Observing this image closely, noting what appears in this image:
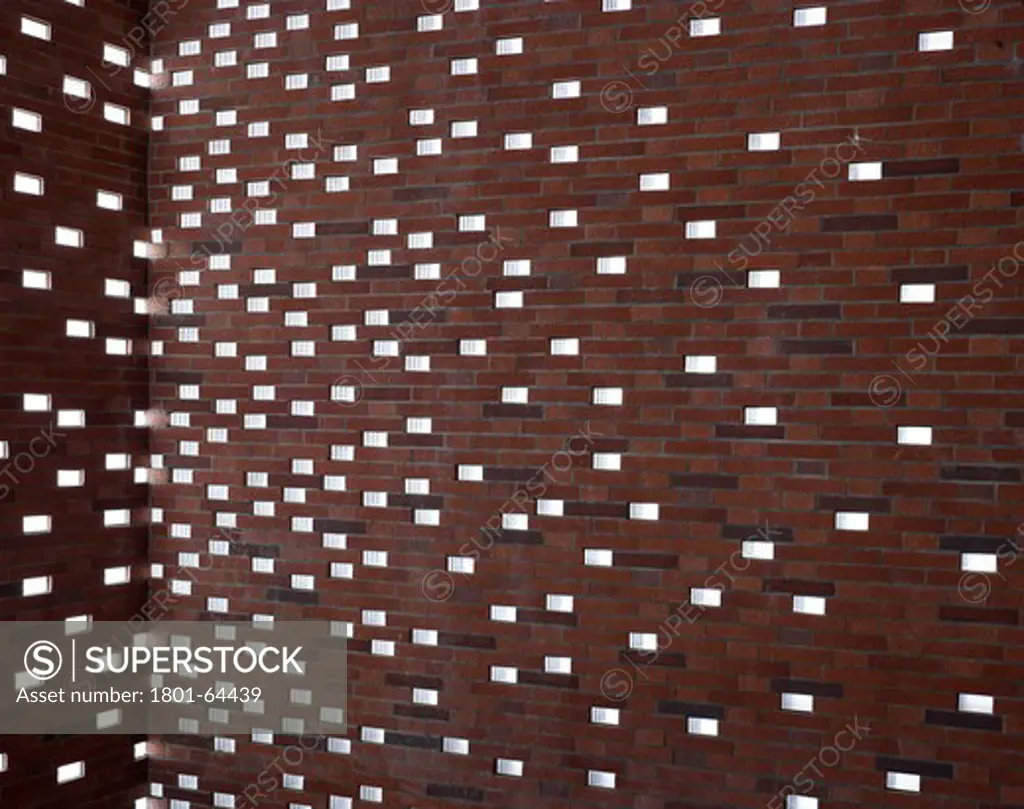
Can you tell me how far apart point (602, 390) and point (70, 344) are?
2173mm

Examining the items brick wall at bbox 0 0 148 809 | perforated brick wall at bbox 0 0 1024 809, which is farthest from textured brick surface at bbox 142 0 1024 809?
brick wall at bbox 0 0 148 809

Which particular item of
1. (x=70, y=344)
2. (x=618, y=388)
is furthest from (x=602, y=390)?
(x=70, y=344)

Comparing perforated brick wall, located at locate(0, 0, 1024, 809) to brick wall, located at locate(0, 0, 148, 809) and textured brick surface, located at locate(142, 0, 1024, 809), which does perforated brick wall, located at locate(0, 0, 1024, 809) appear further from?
brick wall, located at locate(0, 0, 148, 809)

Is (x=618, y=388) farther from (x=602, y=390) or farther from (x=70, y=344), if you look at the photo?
(x=70, y=344)

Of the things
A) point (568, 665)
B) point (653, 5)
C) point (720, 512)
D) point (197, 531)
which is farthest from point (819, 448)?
point (197, 531)

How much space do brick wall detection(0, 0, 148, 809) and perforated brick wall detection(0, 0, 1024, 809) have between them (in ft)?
0.49

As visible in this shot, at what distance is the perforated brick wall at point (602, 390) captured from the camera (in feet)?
12.6

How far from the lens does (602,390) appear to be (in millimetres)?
4309

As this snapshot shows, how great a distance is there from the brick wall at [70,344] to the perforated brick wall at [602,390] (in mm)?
150

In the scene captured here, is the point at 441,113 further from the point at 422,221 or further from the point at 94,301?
the point at 94,301

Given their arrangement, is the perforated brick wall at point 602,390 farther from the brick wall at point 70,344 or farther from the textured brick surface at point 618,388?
the brick wall at point 70,344

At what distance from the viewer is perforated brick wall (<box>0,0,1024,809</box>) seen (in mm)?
3842

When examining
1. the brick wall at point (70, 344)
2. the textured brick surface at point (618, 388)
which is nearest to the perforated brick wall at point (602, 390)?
the textured brick surface at point (618, 388)

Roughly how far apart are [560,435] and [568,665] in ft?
2.84
